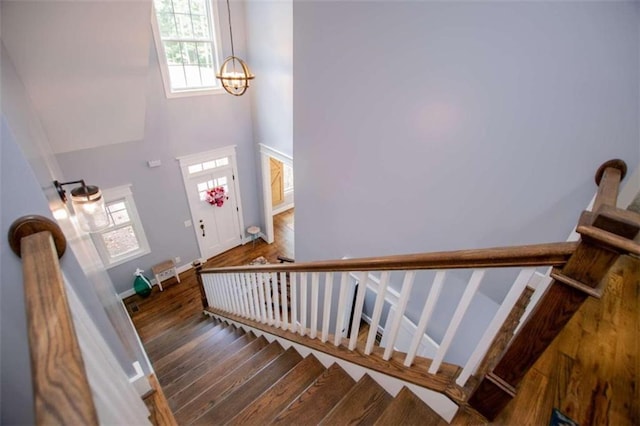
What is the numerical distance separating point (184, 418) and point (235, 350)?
3.15ft

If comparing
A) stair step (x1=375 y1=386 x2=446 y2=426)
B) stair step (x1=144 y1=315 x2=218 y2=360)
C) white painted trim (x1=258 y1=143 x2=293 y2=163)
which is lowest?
stair step (x1=144 y1=315 x2=218 y2=360)

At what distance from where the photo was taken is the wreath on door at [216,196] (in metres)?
5.50

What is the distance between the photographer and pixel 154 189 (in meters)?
4.76

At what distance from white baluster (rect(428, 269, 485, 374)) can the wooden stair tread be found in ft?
4.13

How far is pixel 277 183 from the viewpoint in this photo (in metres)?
7.40

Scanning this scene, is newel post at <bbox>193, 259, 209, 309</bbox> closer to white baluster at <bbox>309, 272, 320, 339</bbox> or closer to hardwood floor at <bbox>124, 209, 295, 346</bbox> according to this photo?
hardwood floor at <bbox>124, 209, 295, 346</bbox>

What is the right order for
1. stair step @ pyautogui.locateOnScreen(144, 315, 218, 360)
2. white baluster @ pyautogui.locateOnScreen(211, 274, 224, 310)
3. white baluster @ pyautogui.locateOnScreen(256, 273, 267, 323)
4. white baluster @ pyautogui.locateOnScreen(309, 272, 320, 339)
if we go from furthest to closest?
white baluster @ pyautogui.locateOnScreen(211, 274, 224, 310), stair step @ pyautogui.locateOnScreen(144, 315, 218, 360), white baluster @ pyautogui.locateOnScreen(256, 273, 267, 323), white baluster @ pyautogui.locateOnScreen(309, 272, 320, 339)

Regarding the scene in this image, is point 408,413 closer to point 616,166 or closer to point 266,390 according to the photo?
point 266,390

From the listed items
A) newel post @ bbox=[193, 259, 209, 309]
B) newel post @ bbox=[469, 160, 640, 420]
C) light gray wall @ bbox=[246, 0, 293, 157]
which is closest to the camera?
newel post @ bbox=[469, 160, 640, 420]

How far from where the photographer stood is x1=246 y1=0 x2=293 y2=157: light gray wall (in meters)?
4.12

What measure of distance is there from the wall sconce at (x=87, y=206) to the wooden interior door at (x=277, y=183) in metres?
5.15

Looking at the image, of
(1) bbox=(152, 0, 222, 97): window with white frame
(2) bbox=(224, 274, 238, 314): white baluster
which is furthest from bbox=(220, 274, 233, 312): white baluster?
(1) bbox=(152, 0, 222, 97): window with white frame

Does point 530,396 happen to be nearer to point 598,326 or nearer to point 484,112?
point 598,326

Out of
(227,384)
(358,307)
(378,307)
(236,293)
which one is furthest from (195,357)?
(378,307)
